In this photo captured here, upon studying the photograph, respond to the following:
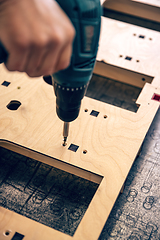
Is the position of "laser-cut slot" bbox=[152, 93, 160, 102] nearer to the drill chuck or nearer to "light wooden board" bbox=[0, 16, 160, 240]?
"light wooden board" bbox=[0, 16, 160, 240]

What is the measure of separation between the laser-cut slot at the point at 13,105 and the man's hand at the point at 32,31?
3.20 ft

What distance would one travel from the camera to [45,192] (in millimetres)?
1504

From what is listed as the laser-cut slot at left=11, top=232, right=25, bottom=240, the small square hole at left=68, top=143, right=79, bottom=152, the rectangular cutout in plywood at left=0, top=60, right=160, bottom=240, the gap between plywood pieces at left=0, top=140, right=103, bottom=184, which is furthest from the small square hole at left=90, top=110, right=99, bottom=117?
the laser-cut slot at left=11, top=232, right=25, bottom=240

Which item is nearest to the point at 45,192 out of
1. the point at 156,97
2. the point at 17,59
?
the point at 156,97

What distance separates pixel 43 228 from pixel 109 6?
6.85 feet

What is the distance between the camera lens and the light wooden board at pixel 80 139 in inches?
48.7

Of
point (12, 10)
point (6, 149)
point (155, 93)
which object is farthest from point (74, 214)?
point (12, 10)

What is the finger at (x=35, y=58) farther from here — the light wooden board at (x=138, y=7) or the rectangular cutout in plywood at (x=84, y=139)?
the light wooden board at (x=138, y=7)

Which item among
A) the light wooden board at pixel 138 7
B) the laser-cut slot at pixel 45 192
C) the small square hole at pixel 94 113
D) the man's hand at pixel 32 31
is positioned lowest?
the laser-cut slot at pixel 45 192

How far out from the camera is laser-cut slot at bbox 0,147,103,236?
142 cm

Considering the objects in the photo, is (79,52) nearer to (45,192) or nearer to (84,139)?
(84,139)

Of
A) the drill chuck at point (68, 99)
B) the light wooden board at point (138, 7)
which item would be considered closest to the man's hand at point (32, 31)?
the drill chuck at point (68, 99)

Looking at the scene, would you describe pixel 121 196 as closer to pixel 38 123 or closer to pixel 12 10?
pixel 38 123

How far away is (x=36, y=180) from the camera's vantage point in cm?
155
